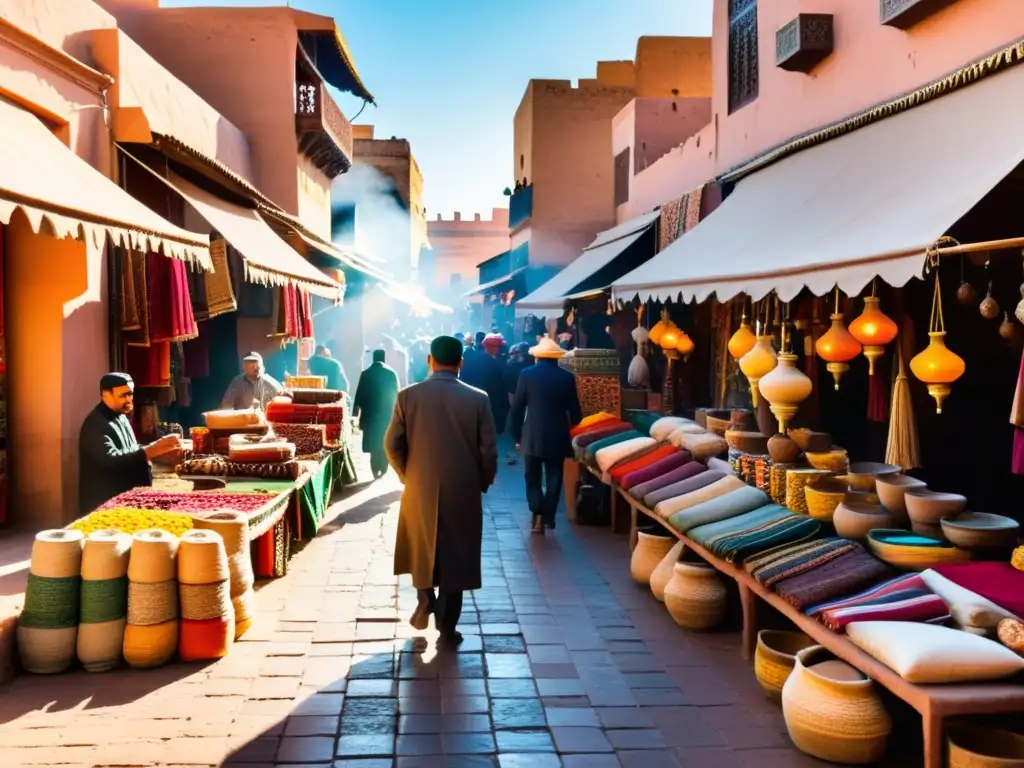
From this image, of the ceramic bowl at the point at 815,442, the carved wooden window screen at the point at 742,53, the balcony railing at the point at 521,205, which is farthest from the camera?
the balcony railing at the point at 521,205

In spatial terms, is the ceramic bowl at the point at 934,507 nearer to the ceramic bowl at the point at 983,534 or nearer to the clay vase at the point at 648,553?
the ceramic bowl at the point at 983,534

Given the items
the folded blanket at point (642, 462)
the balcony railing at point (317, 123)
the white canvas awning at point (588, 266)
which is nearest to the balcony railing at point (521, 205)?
the balcony railing at point (317, 123)

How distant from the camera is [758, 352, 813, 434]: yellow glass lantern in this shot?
17.2ft

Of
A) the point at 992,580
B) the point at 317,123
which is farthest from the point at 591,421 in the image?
the point at 317,123

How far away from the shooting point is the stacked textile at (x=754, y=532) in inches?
188

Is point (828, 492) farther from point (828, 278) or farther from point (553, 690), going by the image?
point (553, 690)

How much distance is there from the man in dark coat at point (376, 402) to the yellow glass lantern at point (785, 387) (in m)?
5.48

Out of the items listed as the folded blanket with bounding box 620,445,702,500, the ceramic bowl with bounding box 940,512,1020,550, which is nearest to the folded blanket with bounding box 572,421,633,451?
the folded blanket with bounding box 620,445,702,500

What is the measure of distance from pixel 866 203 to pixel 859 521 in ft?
5.94

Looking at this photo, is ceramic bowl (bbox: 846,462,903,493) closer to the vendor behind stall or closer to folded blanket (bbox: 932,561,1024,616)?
folded blanket (bbox: 932,561,1024,616)

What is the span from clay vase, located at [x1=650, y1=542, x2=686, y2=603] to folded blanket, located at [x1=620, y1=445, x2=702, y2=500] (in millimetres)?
1027

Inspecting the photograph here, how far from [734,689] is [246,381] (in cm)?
608

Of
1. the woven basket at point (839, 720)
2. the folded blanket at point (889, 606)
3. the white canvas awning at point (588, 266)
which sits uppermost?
the white canvas awning at point (588, 266)

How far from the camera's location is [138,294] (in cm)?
759
